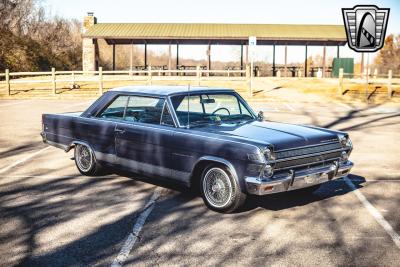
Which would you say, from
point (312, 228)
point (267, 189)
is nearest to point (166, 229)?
point (267, 189)

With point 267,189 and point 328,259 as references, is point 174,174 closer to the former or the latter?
point 267,189

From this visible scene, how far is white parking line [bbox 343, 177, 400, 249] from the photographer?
15.9 ft

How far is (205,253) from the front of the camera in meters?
4.35

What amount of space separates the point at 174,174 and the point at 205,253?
1.74 m

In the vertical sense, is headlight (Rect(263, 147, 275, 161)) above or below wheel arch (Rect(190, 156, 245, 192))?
above

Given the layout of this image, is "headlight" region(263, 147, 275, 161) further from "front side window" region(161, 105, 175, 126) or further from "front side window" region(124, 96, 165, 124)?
"front side window" region(124, 96, 165, 124)

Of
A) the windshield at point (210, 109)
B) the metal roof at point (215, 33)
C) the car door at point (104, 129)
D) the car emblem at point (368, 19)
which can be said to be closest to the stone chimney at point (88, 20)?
the metal roof at point (215, 33)

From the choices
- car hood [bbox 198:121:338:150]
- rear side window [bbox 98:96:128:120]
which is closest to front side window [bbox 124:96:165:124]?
rear side window [bbox 98:96:128:120]

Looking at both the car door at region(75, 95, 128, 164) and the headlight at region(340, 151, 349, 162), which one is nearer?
the headlight at region(340, 151, 349, 162)

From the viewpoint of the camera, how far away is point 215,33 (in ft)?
120

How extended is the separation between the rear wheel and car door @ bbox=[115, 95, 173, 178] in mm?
713

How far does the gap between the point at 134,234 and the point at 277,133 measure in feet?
6.88

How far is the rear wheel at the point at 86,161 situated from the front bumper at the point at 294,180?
117 inches

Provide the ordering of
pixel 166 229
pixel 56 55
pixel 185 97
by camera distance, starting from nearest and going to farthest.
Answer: pixel 166 229
pixel 185 97
pixel 56 55
